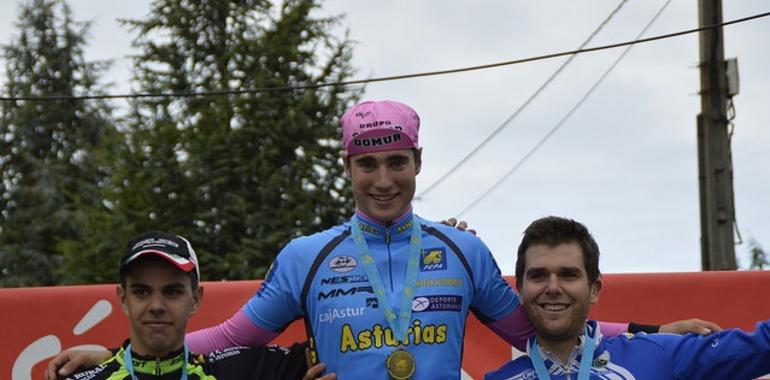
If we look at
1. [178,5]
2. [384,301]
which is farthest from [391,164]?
[178,5]

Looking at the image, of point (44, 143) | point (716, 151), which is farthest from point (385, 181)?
point (44, 143)

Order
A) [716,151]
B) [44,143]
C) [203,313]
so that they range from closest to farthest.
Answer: [203,313] < [716,151] < [44,143]

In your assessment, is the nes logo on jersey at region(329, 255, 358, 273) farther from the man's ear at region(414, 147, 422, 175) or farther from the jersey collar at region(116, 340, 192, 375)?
the jersey collar at region(116, 340, 192, 375)

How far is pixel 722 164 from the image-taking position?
10.2 metres

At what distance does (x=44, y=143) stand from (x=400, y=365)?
27.5 metres

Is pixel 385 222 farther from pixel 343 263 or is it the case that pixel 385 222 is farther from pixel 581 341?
pixel 581 341

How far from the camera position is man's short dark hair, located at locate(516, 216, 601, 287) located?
3709mm

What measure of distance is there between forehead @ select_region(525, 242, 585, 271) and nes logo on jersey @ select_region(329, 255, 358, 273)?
0.64 m

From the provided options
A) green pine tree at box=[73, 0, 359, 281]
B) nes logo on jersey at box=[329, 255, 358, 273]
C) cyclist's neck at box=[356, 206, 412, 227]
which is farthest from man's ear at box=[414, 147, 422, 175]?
green pine tree at box=[73, 0, 359, 281]

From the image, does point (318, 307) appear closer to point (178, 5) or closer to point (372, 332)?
point (372, 332)

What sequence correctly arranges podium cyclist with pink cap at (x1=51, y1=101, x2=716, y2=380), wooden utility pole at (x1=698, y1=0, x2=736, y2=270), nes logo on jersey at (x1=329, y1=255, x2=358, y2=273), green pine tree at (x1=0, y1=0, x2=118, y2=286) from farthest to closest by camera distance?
green pine tree at (x1=0, y1=0, x2=118, y2=286)
wooden utility pole at (x1=698, y1=0, x2=736, y2=270)
nes logo on jersey at (x1=329, y1=255, x2=358, y2=273)
podium cyclist with pink cap at (x1=51, y1=101, x2=716, y2=380)

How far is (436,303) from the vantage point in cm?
361

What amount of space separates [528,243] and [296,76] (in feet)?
50.7

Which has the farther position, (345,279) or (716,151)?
(716,151)
